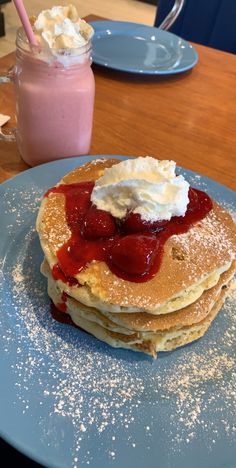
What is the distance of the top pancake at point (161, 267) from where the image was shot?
0.87 metres

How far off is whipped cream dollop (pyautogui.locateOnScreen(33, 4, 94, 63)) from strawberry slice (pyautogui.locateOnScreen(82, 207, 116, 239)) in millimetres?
434

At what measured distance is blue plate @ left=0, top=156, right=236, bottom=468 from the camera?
29.2 inches

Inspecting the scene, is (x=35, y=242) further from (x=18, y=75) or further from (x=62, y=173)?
(x=18, y=75)

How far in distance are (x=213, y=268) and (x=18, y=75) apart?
698 millimetres

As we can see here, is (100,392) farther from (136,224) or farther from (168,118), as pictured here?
Answer: (168,118)

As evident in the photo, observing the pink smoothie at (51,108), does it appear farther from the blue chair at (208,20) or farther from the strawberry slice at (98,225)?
the blue chair at (208,20)

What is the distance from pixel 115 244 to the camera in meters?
0.91

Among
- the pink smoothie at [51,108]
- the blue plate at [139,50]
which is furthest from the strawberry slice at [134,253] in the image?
the blue plate at [139,50]

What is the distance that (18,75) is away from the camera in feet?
3.83

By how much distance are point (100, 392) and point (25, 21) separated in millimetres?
829

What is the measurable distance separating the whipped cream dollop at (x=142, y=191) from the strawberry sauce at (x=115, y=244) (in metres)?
0.02

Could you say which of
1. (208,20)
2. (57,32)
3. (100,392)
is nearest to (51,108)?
(57,32)

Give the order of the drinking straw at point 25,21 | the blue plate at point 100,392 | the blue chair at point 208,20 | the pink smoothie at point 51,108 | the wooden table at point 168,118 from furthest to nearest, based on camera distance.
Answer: the blue chair at point 208,20 → the wooden table at point 168,118 → the pink smoothie at point 51,108 → the drinking straw at point 25,21 → the blue plate at point 100,392

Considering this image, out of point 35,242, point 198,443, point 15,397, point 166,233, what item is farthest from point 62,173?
point 198,443
